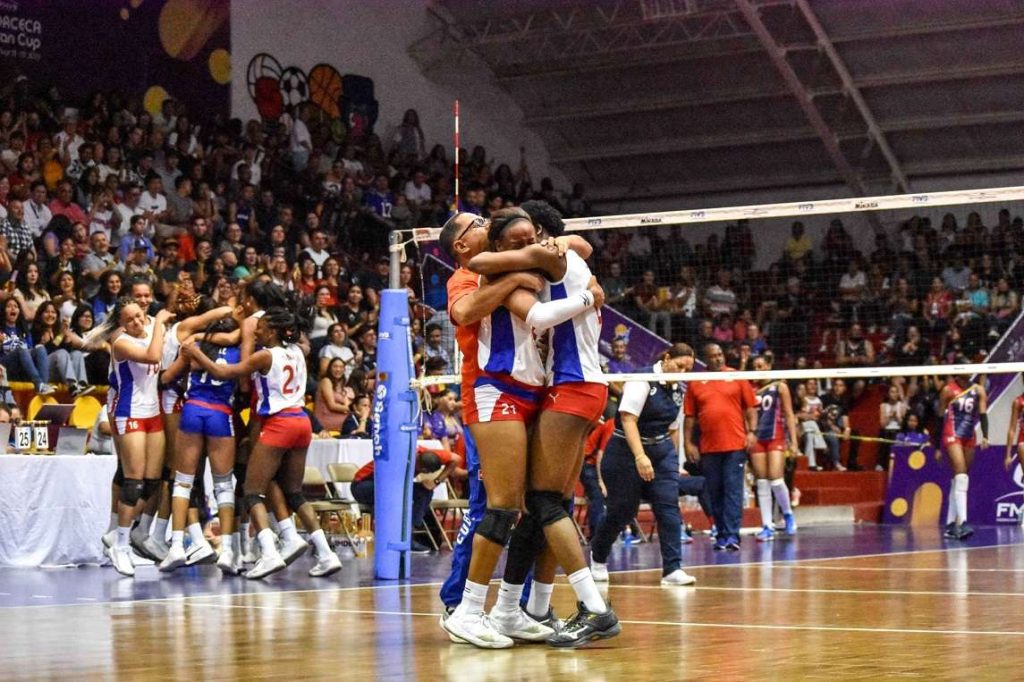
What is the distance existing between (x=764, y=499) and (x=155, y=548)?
319 inches

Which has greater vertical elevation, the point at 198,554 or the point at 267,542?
the point at 267,542

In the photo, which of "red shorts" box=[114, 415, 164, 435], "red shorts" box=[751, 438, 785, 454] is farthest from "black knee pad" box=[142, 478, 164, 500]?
"red shorts" box=[751, 438, 785, 454]

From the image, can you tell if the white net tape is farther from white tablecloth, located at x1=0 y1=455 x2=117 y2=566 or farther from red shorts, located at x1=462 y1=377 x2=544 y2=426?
white tablecloth, located at x1=0 y1=455 x2=117 y2=566

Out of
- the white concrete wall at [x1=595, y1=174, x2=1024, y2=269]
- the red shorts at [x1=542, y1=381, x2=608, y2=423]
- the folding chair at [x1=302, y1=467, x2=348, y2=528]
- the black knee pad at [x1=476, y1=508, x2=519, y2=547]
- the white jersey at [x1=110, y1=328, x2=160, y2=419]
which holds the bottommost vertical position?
the folding chair at [x1=302, y1=467, x2=348, y2=528]

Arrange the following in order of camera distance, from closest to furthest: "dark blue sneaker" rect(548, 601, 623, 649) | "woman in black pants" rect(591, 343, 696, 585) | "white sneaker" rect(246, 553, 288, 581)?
"dark blue sneaker" rect(548, 601, 623, 649) → "woman in black pants" rect(591, 343, 696, 585) → "white sneaker" rect(246, 553, 288, 581)

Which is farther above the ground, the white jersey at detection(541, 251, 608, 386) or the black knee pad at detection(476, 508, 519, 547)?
the white jersey at detection(541, 251, 608, 386)

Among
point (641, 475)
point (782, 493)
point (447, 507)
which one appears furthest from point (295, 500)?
point (782, 493)

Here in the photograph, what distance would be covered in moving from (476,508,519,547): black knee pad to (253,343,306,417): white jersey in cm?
444

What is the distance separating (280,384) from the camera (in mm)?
11180

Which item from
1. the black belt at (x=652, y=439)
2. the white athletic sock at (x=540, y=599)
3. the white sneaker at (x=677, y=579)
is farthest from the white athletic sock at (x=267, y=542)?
the white athletic sock at (x=540, y=599)

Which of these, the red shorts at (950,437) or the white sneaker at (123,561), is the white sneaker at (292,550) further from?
the red shorts at (950,437)

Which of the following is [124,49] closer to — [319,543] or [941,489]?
[941,489]

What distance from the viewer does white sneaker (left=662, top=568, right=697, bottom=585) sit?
10570 mm

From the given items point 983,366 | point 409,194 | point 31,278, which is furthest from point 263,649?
point 409,194
